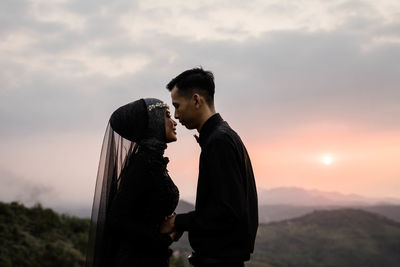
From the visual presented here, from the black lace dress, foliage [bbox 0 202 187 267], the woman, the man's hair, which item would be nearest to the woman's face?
the woman

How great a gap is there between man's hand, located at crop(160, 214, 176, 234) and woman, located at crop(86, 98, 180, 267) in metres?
0.03

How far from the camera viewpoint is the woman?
327 centimetres

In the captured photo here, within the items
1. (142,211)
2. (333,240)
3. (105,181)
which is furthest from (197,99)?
(333,240)

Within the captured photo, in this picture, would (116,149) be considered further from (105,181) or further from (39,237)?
(39,237)

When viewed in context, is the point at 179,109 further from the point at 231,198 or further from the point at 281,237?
the point at 281,237

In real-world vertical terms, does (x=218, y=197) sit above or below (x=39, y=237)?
above

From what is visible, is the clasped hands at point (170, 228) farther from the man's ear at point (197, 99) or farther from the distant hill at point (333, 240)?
the distant hill at point (333, 240)

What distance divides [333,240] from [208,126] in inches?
3731

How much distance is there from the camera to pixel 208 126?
321 cm

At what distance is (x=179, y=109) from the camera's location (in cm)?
330

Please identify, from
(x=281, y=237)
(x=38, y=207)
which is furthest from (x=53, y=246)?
(x=281, y=237)

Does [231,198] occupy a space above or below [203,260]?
above

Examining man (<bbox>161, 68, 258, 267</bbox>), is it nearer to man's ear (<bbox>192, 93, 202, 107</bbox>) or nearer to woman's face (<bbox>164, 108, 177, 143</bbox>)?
man's ear (<bbox>192, 93, 202, 107</bbox>)

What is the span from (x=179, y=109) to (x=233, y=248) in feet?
3.46
